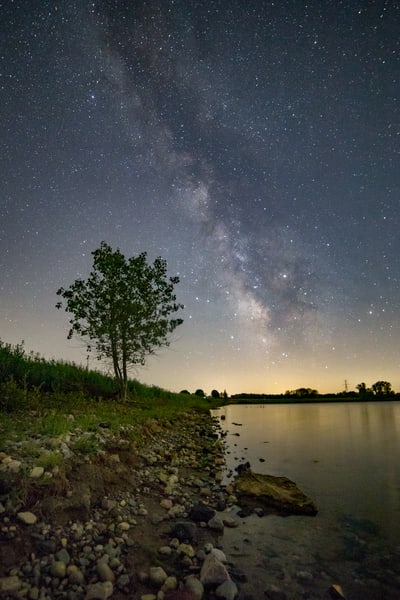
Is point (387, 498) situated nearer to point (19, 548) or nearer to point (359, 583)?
point (359, 583)

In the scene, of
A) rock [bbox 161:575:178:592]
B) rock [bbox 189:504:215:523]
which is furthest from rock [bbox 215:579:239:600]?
rock [bbox 189:504:215:523]

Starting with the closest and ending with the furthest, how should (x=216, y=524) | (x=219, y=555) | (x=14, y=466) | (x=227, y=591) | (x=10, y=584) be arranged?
1. (x=10, y=584)
2. (x=227, y=591)
3. (x=219, y=555)
4. (x=14, y=466)
5. (x=216, y=524)

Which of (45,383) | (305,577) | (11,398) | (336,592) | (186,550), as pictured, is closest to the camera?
(336,592)

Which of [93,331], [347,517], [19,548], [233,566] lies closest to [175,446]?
[347,517]

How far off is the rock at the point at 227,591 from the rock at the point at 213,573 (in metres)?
0.13

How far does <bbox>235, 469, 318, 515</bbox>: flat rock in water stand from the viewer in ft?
26.0

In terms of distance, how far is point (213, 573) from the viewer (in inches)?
182

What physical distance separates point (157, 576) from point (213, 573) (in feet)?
A: 2.58

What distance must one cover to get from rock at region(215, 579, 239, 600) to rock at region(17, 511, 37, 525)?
8.96 feet

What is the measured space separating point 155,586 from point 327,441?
1924 cm

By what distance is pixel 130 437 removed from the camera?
10.9 metres

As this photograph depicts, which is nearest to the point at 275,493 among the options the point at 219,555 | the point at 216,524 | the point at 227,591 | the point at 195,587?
the point at 216,524

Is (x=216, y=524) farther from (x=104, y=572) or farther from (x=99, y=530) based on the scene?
(x=104, y=572)

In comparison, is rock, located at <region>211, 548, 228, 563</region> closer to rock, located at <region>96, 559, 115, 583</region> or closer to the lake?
the lake
